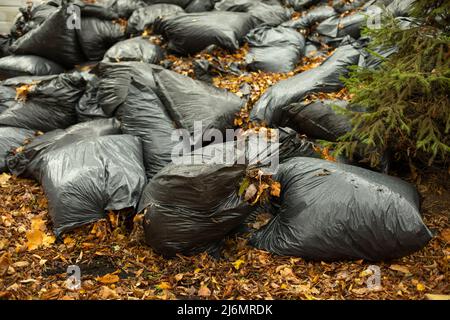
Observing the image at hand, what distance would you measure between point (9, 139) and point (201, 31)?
1995 millimetres

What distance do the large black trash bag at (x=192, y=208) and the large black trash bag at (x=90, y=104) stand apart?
1.44 meters

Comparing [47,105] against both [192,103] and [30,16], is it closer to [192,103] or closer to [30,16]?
[192,103]

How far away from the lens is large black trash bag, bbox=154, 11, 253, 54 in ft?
14.0

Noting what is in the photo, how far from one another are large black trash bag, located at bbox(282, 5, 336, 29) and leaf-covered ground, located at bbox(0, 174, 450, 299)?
2650 millimetres

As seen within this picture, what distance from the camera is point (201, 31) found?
429 centimetres

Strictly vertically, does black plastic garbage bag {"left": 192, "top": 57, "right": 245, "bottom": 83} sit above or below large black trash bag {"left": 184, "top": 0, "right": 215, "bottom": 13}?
below

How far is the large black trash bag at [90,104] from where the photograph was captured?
12.4 feet

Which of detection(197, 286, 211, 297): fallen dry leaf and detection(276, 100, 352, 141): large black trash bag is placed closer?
detection(197, 286, 211, 297): fallen dry leaf

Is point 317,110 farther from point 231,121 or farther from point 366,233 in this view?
point 366,233

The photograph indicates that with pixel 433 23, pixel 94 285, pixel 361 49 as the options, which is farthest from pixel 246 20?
pixel 94 285

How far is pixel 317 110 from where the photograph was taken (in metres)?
3.14

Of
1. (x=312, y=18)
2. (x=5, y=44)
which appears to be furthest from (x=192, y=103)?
(x=5, y=44)

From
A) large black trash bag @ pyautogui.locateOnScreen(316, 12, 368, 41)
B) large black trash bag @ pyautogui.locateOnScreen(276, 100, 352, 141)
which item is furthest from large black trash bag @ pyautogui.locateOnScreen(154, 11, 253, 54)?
large black trash bag @ pyautogui.locateOnScreen(276, 100, 352, 141)

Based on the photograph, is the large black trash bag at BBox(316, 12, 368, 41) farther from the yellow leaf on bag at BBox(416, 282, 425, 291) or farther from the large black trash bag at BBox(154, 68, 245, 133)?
the yellow leaf on bag at BBox(416, 282, 425, 291)
